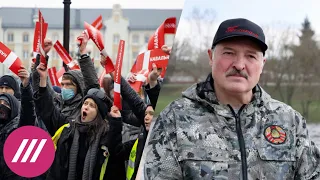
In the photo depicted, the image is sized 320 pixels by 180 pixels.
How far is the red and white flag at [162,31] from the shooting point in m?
3.65

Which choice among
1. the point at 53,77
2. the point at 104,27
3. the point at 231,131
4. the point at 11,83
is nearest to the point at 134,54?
the point at 104,27

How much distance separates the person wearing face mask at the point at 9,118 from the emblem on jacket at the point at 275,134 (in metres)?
2.10

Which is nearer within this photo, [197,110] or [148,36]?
[197,110]

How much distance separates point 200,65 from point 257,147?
0.34 m

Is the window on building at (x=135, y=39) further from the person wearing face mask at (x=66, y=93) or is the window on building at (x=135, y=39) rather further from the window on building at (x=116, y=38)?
the person wearing face mask at (x=66, y=93)

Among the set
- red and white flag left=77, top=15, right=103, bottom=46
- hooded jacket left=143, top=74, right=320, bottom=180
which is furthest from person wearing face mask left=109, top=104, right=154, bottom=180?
hooded jacket left=143, top=74, right=320, bottom=180

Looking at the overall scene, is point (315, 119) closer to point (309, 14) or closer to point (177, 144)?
point (309, 14)

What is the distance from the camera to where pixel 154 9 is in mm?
3768

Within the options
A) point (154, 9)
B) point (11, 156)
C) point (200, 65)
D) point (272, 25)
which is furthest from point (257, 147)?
point (11, 156)

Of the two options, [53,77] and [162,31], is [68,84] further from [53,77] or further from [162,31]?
[162,31]

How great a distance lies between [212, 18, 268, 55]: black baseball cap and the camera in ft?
6.75

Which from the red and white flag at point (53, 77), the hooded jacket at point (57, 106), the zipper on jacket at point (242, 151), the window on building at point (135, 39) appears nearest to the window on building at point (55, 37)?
the hooded jacket at point (57, 106)

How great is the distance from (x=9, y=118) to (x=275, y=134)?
87.5 inches

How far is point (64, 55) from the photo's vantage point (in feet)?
14.2
